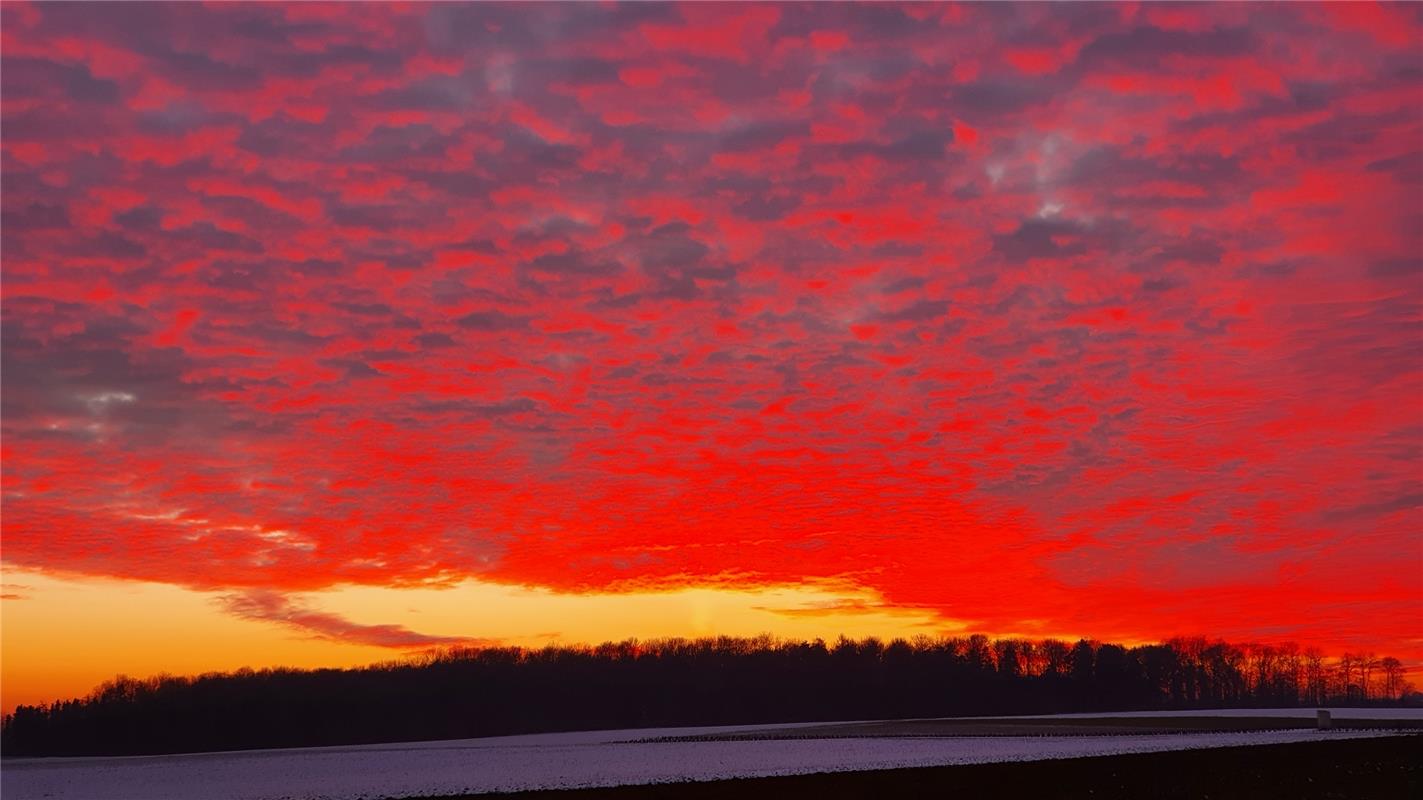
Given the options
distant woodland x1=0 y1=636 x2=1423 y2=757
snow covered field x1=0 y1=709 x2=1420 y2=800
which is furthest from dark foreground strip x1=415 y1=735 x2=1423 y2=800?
distant woodland x1=0 y1=636 x2=1423 y2=757

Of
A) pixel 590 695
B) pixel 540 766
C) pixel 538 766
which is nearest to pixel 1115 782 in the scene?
pixel 540 766

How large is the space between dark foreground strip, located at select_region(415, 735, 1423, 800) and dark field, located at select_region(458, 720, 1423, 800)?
0.10ft

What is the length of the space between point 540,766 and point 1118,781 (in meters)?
30.2

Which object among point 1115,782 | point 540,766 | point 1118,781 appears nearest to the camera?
point 1115,782

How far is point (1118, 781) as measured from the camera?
4050 centimetres

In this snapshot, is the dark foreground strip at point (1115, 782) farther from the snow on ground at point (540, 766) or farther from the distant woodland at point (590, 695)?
the distant woodland at point (590, 695)

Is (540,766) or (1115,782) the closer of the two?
(1115,782)

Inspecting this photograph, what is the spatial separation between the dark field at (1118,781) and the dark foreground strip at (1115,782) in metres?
0.03

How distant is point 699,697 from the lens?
5733 inches

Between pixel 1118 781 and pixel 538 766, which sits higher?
pixel 1118 781

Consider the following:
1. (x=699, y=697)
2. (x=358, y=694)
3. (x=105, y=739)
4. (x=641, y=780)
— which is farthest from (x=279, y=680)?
(x=641, y=780)

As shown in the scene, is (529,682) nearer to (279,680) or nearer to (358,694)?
(358,694)

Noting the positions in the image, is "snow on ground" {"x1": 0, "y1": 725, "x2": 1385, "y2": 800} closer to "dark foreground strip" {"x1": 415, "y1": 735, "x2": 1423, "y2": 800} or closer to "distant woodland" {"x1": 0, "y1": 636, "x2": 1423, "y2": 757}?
"dark foreground strip" {"x1": 415, "y1": 735, "x2": 1423, "y2": 800}

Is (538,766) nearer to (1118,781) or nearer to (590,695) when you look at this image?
(1118,781)
